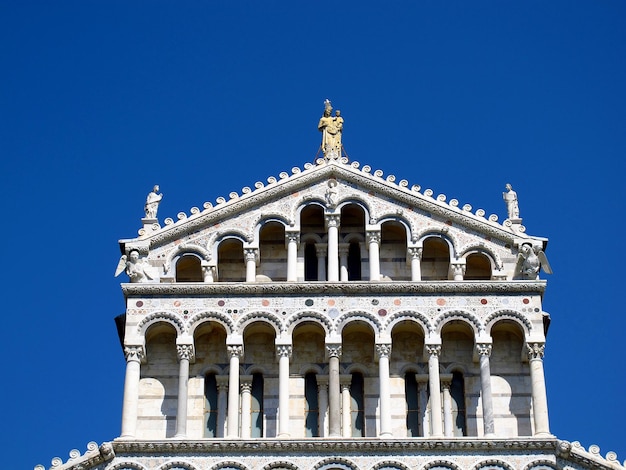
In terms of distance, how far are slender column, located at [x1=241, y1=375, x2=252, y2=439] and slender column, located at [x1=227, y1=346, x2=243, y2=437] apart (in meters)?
0.23

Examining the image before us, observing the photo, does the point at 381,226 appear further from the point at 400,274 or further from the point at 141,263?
the point at 141,263

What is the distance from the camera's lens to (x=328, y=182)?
30.9 metres

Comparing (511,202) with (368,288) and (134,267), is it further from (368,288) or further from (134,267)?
(134,267)

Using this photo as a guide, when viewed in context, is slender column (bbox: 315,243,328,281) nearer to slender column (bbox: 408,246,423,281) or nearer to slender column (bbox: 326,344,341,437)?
slender column (bbox: 408,246,423,281)

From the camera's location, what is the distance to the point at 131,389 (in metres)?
28.9

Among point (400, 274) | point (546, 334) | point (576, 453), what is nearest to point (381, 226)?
point (400, 274)

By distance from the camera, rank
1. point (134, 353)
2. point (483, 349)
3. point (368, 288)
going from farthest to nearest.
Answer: point (368, 288) < point (134, 353) < point (483, 349)

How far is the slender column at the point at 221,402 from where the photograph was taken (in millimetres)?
28969

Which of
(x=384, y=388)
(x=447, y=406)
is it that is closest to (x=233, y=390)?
(x=384, y=388)

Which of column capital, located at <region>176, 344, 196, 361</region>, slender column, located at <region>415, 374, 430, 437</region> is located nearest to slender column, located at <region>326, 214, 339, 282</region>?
→ slender column, located at <region>415, 374, 430, 437</region>

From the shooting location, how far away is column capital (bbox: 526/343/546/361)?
29000 mm

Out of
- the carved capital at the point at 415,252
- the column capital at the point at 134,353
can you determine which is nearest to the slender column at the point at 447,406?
the carved capital at the point at 415,252

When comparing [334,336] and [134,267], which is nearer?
[334,336]

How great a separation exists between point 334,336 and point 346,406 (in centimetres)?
104
